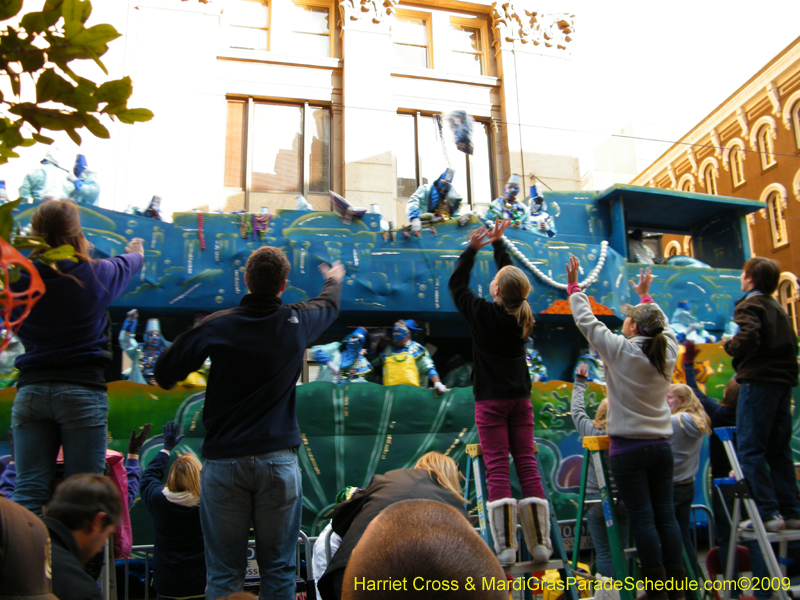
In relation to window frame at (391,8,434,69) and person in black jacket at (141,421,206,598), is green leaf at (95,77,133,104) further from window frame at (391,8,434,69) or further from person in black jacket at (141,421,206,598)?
window frame at (391,8,434,69)

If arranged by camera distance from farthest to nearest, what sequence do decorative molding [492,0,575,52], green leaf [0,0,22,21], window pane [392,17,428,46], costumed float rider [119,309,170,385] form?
decorative molding [492,0,575,52] → window pane [392,17,428,46] → costumed float rider [119,309,170,385] → green leaf [0,0,22,21]

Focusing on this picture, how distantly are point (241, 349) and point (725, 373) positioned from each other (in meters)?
7.70

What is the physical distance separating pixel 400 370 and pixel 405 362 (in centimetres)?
14

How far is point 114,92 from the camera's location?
1270mm

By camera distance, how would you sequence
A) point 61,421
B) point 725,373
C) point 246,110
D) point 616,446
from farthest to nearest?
point 246,110
point 725,373
point 616,446
point 61,421

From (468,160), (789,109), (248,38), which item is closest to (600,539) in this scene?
(468,160)

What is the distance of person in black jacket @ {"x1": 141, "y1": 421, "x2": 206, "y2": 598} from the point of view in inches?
143

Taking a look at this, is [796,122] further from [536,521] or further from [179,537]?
[179,537]

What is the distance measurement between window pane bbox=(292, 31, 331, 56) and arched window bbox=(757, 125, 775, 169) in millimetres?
14463

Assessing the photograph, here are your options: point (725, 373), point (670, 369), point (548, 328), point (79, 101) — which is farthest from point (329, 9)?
point (79, 101)

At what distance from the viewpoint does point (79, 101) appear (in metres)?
1.27

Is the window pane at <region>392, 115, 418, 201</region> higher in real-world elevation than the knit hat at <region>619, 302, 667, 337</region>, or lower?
higher

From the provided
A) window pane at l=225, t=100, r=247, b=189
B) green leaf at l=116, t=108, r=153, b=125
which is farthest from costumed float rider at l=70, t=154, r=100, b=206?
green leaf at l=116, t=108, r=153, b=125

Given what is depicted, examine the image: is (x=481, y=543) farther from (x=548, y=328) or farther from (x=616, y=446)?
(x=548, y=328)
